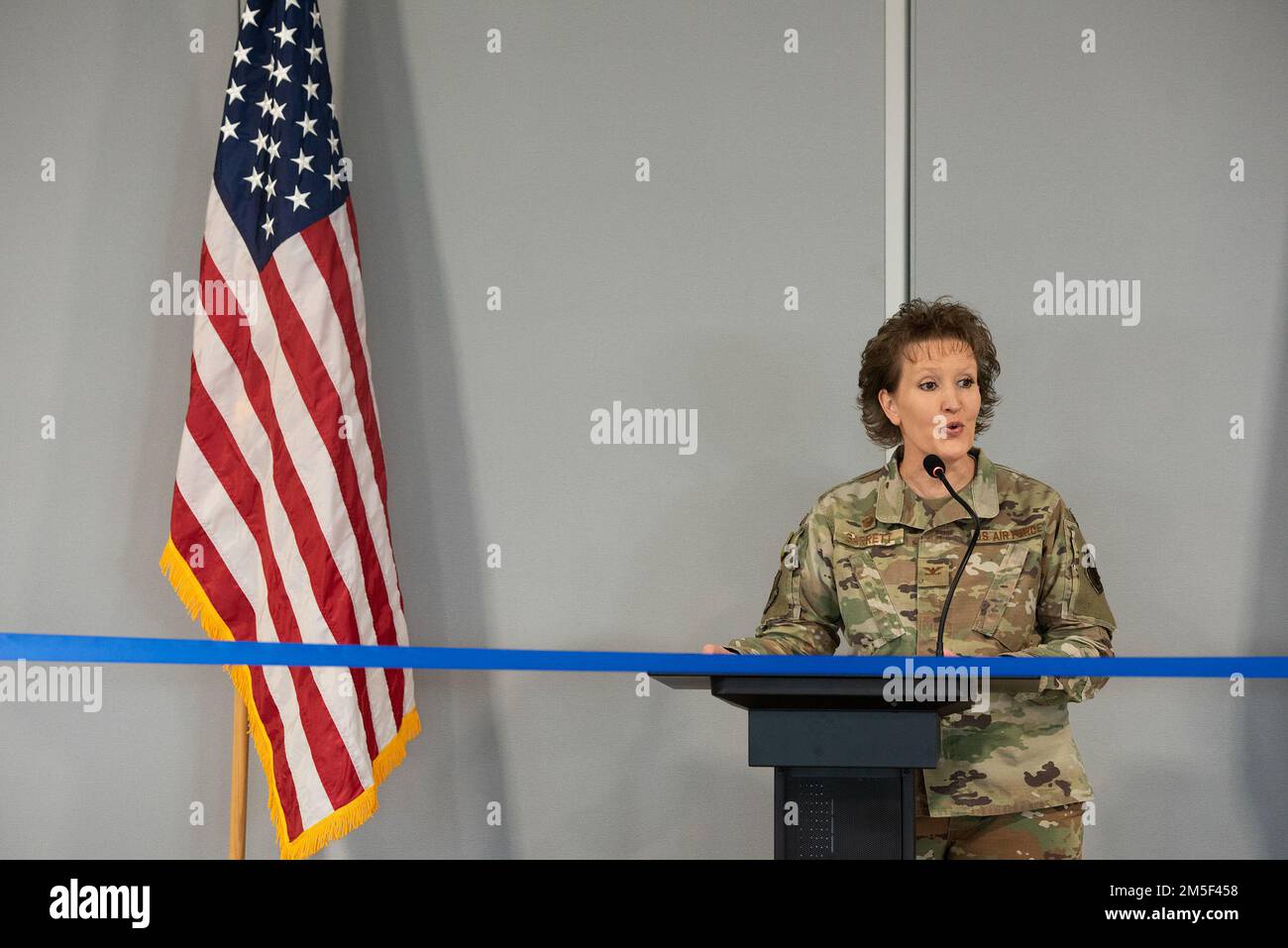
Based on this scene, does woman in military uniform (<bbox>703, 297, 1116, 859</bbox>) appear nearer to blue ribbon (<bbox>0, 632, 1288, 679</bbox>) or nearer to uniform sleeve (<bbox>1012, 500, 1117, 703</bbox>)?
uniform sleeve (<bbox>1012, 500, 1117, 703</bbox>)

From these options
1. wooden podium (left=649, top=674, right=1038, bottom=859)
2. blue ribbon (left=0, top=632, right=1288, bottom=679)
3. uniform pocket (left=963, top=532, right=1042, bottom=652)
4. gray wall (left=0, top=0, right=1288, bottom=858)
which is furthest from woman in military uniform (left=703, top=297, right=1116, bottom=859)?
gray wall (left=0, top=0, right=1288, bottom=858)

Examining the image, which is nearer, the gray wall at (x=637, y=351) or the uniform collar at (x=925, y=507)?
the uniform collar at (x=925, y=507)

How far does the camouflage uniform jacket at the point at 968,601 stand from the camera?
7.44 ft

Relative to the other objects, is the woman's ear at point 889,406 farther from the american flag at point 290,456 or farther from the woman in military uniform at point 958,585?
the american flag at point 290,456

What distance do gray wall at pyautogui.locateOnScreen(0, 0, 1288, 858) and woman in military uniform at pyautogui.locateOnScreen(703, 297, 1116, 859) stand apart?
79 cm

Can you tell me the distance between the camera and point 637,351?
11.1ft

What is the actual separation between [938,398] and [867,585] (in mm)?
391

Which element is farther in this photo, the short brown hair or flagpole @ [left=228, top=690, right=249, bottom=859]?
flagpole @ [left=228, top=690, right=249, bottom=859]

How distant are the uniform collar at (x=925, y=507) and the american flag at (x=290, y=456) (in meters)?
1.25

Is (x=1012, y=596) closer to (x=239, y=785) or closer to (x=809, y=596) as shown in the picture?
(x=809, y=596)

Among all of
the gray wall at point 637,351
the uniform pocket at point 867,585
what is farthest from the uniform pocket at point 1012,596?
the gray wall at point 637,351

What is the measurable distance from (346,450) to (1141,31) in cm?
234

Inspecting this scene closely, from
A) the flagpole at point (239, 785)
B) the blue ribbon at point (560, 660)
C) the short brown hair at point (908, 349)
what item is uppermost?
the short brown hair at point (908, 349)

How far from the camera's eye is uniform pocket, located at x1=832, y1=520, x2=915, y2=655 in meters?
2.42
